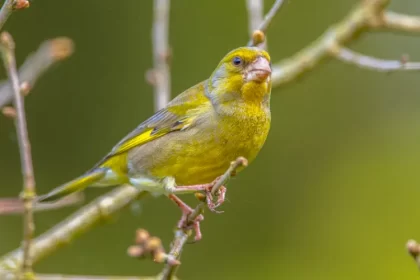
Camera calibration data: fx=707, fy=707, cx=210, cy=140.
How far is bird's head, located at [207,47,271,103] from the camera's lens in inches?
161

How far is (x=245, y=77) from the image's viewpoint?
416cm

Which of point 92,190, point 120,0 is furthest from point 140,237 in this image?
point 120,0

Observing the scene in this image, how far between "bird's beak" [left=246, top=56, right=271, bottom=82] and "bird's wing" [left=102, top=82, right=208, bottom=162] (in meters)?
0.37

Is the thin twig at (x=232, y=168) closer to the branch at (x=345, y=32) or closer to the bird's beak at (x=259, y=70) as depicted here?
the bird's beak at (x=259, y=70)

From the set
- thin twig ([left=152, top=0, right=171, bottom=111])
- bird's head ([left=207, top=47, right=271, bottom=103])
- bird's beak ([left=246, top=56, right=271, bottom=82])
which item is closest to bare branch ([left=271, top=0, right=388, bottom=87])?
thin twig ([left=152, top=0, right=171, bottom=111])

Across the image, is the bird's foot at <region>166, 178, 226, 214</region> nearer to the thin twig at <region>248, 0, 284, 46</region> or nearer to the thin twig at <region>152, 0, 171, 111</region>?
the thin twig at <region>248, 0, 284, 46</region>

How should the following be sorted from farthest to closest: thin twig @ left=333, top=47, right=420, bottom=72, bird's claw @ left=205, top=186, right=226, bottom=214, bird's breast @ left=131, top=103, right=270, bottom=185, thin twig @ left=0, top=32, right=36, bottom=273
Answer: thin twig @ left=333, top=47, right=420, bottom=72
bird's breast @ left=131, top=103, right=270, bottom=185
bird's claw @ left=205, top=186, right=226, bottom=214
thin twig @ left=0, top=32, right=36, bottom=273

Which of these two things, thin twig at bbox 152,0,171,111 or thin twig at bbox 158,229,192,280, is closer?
thin twig at bbox 158,229,192,280

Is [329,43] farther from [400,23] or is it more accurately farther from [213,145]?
[213,145]

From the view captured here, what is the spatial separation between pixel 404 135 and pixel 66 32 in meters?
4.48

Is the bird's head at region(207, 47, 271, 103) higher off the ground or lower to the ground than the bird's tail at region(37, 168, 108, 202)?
higher

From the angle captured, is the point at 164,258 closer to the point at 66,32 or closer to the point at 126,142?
the point at 126,142

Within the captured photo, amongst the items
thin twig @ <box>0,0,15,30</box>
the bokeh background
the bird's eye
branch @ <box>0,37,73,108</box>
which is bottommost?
the bokeh background

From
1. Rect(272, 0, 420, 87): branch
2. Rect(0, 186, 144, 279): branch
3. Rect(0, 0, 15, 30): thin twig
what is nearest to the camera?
Rect(0, 0, 15, 30): thin twig
